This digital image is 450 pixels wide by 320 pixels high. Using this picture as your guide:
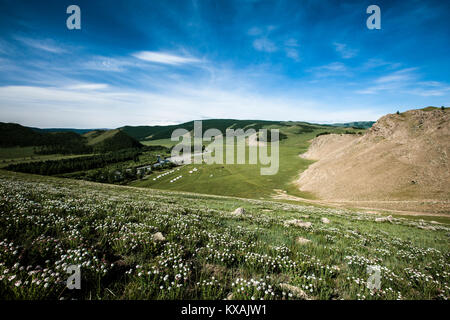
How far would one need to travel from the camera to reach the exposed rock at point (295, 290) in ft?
13.5

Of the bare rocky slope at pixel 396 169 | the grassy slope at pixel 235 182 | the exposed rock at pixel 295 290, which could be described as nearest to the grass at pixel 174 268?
the exposed rock at pixel 295 290

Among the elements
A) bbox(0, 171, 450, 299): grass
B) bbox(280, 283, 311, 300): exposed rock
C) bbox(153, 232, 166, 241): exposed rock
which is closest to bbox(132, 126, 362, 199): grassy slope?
bbox(0, 171, 450, 299): grass

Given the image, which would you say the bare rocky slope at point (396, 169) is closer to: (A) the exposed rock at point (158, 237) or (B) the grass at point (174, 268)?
(B) the grass at point (174, 268)

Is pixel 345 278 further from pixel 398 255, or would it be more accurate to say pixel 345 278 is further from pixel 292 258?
pixel 398 255

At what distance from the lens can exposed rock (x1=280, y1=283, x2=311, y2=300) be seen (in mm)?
4105

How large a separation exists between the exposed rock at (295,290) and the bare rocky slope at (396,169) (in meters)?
62.4

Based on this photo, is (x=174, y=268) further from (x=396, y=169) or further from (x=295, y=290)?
(x=396, y=169)

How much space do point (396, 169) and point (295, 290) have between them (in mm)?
82462

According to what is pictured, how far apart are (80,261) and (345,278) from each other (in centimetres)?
741

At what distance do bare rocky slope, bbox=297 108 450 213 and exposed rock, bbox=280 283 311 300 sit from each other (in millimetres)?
62373

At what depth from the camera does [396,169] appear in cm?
6091

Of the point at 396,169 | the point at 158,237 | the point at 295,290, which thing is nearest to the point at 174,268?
the point at 158,237

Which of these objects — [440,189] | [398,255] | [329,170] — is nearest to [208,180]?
[329,170]
